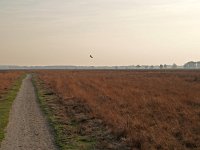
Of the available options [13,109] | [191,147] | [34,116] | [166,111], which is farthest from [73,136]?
[13,109]

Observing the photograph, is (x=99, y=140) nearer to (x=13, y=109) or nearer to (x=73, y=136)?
(x=73, y=136)

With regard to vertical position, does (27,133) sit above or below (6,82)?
below

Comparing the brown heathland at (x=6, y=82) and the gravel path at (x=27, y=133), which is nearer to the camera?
the gravel path at (x=27, y=133)

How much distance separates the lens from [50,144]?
12094mm

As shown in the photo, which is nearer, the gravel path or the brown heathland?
the gravel path

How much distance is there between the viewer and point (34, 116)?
18688mm

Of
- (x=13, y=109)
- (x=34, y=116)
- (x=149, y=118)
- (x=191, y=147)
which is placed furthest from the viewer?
(x=13, y=109)

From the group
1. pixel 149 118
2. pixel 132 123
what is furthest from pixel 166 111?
pixel 132 123

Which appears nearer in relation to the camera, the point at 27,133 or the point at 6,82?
the point at 27,133

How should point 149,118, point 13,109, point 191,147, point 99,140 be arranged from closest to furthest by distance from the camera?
point 191,147, point 99,140, point 149,118, point 13,109

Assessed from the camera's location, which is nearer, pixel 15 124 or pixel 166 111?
pixel 15 124

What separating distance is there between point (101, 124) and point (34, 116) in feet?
13.2

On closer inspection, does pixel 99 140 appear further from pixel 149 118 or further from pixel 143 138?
pixel 149 118

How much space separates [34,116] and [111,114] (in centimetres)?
363
